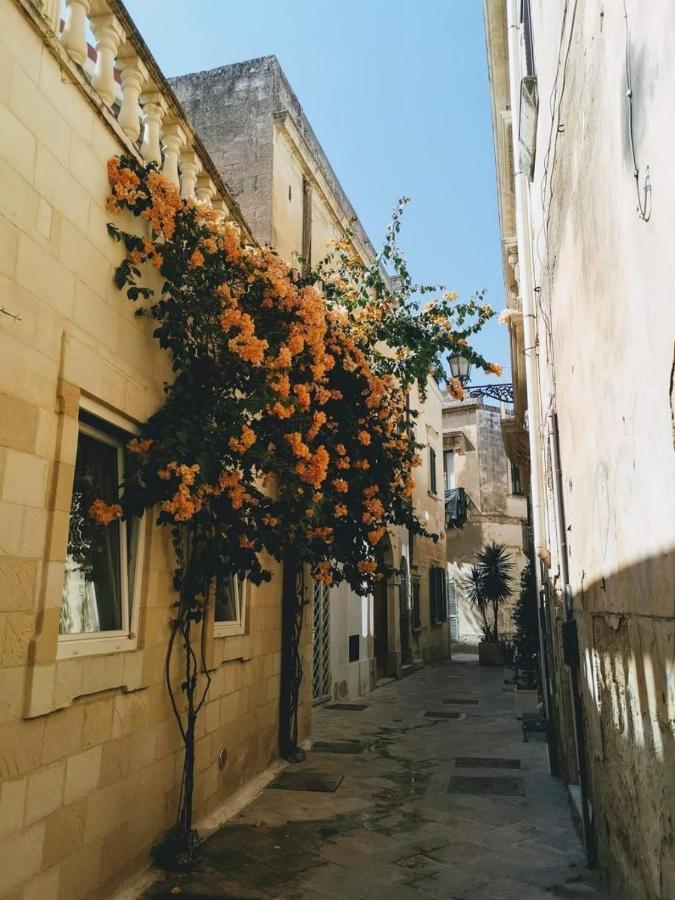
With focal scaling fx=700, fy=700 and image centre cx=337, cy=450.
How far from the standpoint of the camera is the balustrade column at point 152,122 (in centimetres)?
482

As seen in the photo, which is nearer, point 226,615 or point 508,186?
point 226,615

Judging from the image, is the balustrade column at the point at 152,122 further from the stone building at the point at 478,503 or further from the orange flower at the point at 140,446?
the stone building at the point at 478,503

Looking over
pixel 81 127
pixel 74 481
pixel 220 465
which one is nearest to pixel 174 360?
pixel 220 465

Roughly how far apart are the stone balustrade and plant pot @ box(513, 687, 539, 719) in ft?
26.3

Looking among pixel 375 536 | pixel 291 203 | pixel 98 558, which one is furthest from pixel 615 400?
pixel 291 203

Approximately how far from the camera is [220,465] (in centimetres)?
474

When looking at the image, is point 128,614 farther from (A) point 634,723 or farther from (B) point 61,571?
→ (A) point 634,723

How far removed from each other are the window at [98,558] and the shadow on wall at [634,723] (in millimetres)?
2658

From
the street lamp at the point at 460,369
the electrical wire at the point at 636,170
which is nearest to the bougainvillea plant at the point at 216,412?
the street lamp at the point at 460,369

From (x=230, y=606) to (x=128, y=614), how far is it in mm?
2004

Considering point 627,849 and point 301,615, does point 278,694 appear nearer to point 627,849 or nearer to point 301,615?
point 301,615

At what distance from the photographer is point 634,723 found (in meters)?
2.64

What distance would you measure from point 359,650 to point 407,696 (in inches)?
46.6

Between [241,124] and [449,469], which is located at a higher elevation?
[241,124]
